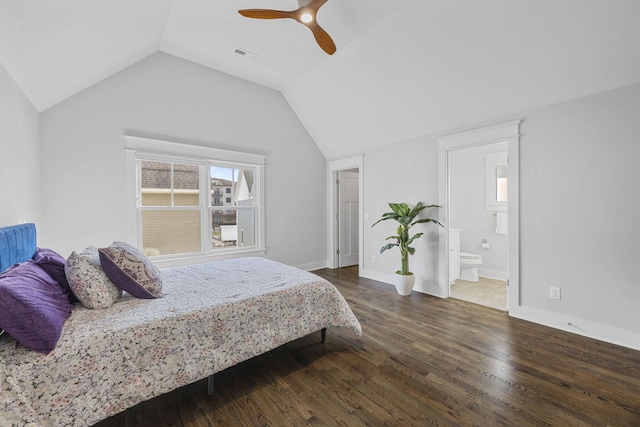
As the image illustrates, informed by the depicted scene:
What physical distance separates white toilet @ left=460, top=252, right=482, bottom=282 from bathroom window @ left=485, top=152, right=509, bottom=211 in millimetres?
984

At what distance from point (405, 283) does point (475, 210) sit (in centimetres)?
234

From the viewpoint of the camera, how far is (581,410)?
64.9 inches

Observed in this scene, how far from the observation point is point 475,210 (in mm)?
5059

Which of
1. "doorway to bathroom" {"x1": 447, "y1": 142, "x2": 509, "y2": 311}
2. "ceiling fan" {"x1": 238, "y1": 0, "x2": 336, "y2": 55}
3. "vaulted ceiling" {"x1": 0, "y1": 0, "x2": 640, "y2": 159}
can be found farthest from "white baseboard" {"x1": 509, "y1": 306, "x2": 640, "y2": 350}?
"ceiling fan" {"x1": 238, "y1": 0, "x2": 336, "y2": 55}

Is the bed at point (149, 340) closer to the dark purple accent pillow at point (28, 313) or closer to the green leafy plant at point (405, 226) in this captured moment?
the dark purple accent pillow at point (28, 313)

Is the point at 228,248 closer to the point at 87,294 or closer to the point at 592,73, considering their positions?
the point at 87,294

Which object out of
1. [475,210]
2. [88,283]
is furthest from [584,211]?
[88,283]

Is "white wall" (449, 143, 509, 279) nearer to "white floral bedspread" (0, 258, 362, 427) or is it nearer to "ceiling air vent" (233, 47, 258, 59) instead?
"ceiling air vent" (233, 47, 258, 59)

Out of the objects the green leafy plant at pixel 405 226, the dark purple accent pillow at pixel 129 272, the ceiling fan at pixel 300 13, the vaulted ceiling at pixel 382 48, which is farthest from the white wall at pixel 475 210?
the dark purple accent pillow at pixel 129 272

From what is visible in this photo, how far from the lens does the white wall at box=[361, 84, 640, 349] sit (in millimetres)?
2430

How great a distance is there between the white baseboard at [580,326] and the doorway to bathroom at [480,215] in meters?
0.12

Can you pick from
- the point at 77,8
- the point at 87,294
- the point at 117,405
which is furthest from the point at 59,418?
A: the point at 77,8

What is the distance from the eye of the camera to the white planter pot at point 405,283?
380 centimetres

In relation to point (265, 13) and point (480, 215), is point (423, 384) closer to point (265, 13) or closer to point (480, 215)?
point (265, 13)
